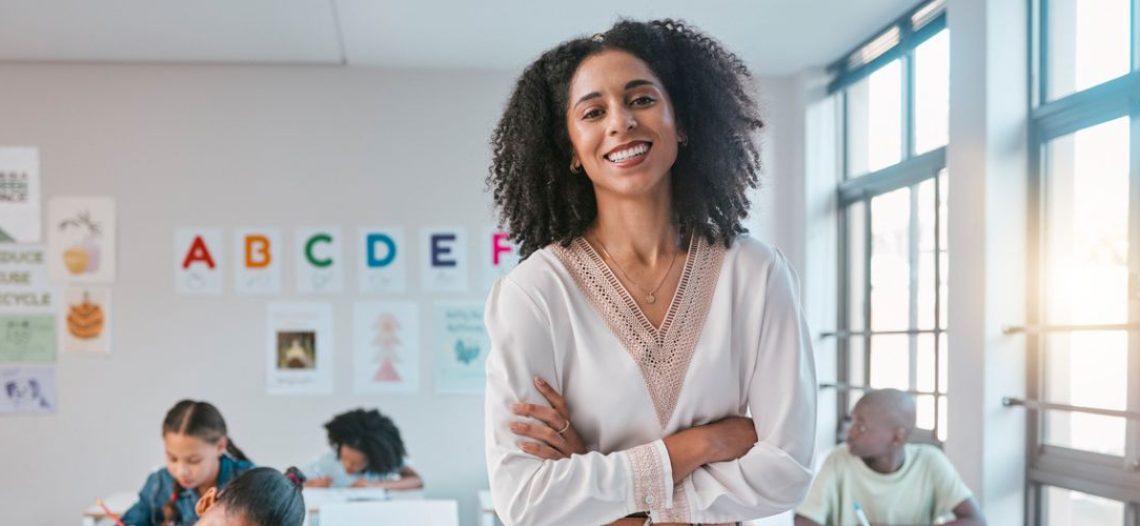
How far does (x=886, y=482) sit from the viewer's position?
11.2 ft

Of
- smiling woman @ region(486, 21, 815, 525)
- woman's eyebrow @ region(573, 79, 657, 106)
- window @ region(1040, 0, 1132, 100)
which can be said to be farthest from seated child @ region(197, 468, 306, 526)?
window @ region(1040, 0, 1132, 100)

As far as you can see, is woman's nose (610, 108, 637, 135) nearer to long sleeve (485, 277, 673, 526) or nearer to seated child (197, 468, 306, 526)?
long sleeve (485, 277, 673, 526)

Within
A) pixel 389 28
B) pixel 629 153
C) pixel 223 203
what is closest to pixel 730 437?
pixel 629 153

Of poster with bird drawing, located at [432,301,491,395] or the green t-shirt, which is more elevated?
poster with bird drawing, located at [432,301,491,395]

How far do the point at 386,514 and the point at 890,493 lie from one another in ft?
4.96

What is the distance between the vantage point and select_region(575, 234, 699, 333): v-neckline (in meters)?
1.44

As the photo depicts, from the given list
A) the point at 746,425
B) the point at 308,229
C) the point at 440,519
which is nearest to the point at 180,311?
the point at 308,229

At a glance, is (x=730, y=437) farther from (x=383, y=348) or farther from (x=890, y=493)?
(x=383, y=348)

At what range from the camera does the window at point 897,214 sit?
4406 mm

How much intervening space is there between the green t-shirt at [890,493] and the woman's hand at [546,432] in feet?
7.14

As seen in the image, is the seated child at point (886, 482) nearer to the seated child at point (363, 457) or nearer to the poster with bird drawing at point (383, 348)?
the seated child at point (363, 457)

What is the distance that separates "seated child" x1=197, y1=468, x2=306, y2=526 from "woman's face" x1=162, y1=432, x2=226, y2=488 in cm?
92

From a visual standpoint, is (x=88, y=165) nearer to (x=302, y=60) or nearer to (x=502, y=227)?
(x=302, y=60)

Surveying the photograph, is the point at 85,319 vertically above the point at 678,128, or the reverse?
the point at 678,128
